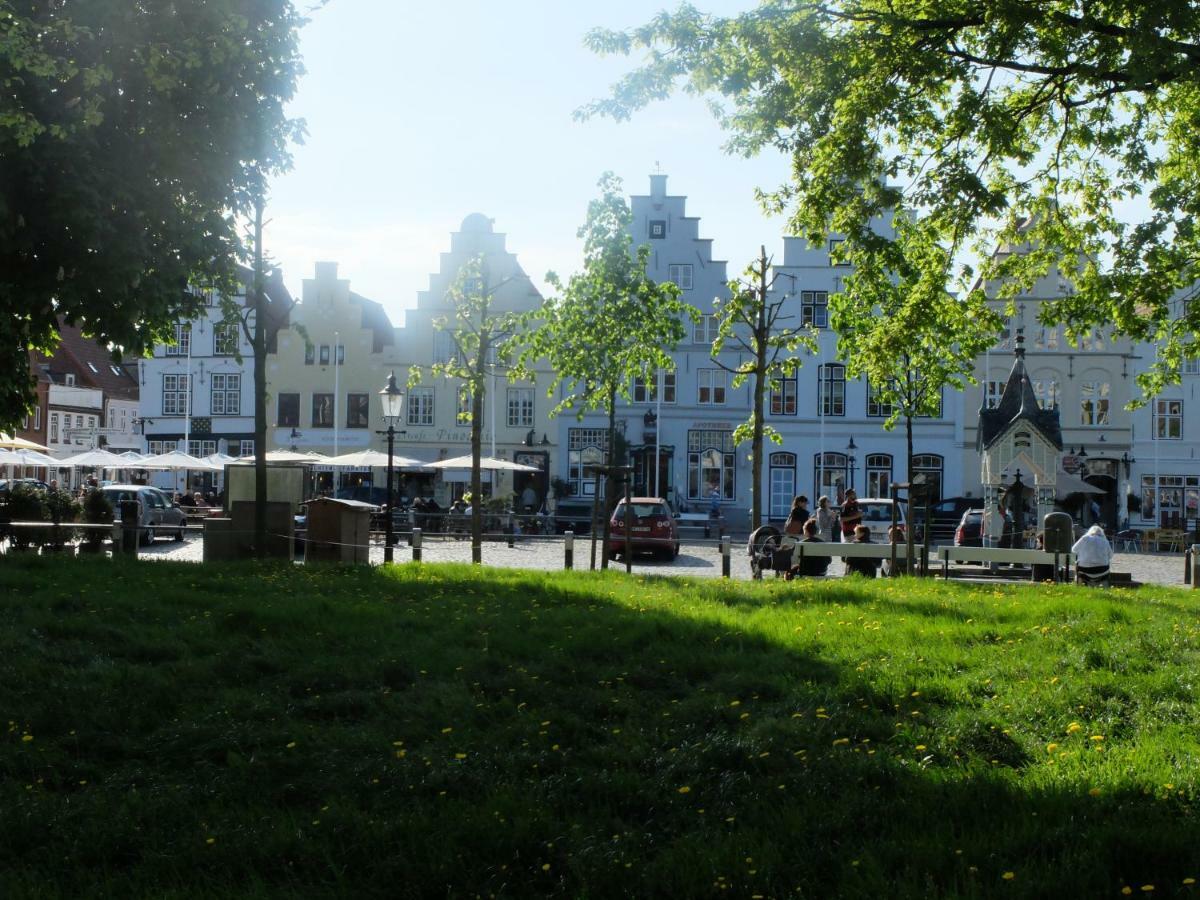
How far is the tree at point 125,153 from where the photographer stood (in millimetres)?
16844

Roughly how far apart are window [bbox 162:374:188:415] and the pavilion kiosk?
44.0m

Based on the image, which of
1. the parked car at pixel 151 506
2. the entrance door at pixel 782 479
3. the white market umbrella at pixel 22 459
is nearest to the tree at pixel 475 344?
the parked car at pixel 151 506

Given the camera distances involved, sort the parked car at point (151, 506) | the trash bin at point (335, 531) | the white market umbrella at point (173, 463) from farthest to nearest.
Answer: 1. the white market umbrella at point (173, 463)
2. the parked car at point (151, 506)
3. the trash bin at point (335, 531)

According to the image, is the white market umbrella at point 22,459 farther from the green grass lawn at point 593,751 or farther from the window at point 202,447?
the green grass lawn at point 593,751

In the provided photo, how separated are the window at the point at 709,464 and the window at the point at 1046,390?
46.6 feet

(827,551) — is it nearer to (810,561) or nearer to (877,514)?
(810,561)

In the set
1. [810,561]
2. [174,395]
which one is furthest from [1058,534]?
[174,395]

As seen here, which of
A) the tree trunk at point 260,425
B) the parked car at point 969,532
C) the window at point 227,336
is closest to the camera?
the window at point 227,336

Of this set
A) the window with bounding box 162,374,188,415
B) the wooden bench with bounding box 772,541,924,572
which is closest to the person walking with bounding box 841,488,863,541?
the wooden bench with bounding box 772,541,924,572

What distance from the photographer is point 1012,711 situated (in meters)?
8.55

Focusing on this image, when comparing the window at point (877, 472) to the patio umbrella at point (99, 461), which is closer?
the patio umbrella at point (99, 461)

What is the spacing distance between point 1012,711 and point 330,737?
14.5 feet

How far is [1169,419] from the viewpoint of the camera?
197ft

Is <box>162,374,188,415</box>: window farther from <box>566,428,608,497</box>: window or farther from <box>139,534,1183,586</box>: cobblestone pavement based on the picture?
<box>139,534,1183,586</box>: cobblestone pavement
